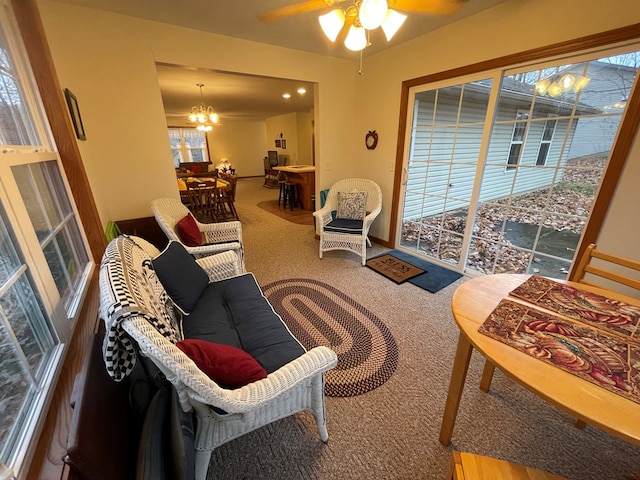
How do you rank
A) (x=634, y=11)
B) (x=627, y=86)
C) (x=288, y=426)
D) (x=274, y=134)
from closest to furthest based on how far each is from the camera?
(x=288, y=426), (x=634, y=11), (x=627, y=86), (x=274, y=134)

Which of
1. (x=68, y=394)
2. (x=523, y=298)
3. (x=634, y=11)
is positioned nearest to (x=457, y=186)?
(x=634, y=11)

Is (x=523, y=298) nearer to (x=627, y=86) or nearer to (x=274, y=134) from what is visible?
(x=627, y=86)

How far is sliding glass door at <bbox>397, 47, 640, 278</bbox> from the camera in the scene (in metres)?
1.99

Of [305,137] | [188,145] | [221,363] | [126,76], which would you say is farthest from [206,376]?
[188,145]

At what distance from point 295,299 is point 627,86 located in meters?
2.95

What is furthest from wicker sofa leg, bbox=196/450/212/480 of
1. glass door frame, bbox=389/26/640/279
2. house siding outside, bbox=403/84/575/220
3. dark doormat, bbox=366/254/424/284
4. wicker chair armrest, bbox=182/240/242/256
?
Result: house siding outside, bbox=403/84/575/220

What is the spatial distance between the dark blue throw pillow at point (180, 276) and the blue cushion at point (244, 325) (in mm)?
69

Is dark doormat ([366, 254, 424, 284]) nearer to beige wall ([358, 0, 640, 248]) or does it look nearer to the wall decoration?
beige wall ([358, 0, 640, 248])

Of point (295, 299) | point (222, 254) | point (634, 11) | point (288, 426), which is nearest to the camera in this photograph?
point (288, 426)

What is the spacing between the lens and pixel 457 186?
117 inches

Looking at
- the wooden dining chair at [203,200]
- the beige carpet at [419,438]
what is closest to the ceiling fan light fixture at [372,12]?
the beige carpet at [419,438]

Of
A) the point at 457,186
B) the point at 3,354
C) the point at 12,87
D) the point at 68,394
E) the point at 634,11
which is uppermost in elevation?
the point at 634,11

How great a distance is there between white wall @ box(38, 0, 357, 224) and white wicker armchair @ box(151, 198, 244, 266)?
290 mm

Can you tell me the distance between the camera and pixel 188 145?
10.6 meters
